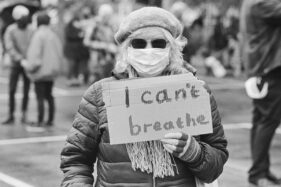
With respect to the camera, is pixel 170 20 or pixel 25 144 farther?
pixel 25 144

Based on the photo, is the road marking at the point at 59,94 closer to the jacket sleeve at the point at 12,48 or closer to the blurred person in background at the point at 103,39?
the blurred person in background at the point at 103,39

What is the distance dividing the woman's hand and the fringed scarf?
0.33 ft

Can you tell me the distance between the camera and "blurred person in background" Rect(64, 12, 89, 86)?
1900cm

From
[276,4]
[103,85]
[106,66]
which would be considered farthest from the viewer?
[106,66]

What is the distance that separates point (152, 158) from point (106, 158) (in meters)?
0.21

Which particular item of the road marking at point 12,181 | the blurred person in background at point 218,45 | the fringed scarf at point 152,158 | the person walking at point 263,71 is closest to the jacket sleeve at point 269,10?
the person walking at point 263,71

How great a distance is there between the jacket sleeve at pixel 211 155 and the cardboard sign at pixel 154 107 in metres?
0.11

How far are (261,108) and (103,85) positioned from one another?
14.7 feet

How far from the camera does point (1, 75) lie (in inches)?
875

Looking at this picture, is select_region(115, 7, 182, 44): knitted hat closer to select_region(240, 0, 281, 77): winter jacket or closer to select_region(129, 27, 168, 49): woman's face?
select_region(129, 27, 168, 49): woman's face

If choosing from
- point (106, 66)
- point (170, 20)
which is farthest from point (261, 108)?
point (106, 66)

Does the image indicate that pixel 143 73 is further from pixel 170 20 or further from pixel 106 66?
pixel 106 66

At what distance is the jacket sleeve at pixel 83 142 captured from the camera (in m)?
3.58

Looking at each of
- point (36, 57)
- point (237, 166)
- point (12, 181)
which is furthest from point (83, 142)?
point (36, 57)
